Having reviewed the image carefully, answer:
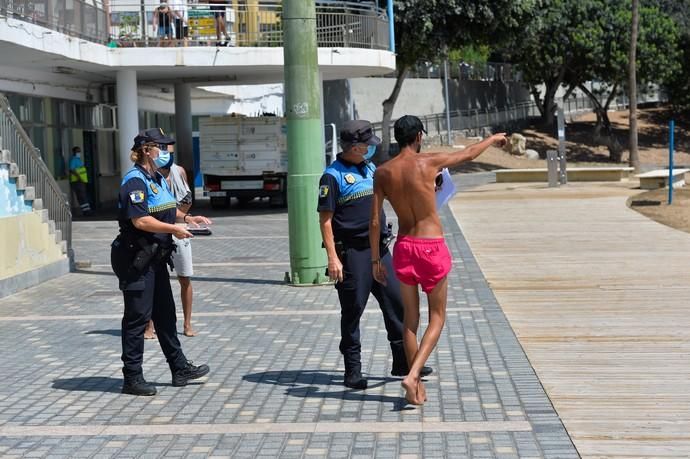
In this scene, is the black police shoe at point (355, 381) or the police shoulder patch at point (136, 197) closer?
the police shoulder patch at point (136, 197)

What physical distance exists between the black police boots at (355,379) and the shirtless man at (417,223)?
61 centimetres

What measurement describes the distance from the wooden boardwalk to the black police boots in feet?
3.99

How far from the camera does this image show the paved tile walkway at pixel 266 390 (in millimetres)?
6371

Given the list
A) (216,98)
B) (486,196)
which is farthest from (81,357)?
(216,98)

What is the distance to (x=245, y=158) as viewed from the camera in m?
29.0

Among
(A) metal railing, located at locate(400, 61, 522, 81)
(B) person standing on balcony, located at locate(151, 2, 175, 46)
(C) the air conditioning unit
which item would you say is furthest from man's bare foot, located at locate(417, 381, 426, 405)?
(A) metal railing, located at locate(400, 61, 522, 81)

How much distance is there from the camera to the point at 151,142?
7.78m

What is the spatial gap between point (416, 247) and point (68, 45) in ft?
54.1

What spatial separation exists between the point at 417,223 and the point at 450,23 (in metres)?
36.4

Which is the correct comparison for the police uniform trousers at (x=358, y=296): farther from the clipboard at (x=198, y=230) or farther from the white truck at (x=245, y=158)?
the white truck at (x=245, y=158)

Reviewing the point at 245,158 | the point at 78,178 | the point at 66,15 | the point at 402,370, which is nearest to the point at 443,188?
the point at 402,370

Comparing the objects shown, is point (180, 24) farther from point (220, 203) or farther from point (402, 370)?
point (402, 370)

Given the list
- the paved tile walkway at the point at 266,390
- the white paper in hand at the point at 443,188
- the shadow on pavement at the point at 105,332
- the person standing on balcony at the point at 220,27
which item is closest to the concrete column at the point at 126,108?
the person standing on balcony at the point at 220,27

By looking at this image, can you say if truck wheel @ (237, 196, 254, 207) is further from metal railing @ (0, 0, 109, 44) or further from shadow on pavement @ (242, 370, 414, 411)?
shadow on pavement @ (242, 370, 414, 411)
